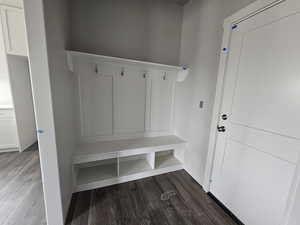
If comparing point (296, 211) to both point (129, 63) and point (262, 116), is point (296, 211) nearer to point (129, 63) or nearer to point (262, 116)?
point (262, 116)

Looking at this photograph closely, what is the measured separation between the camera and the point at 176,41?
93.0 inches

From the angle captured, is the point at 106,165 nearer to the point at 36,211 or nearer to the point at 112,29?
the point at 36,211

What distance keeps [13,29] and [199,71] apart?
10.6 ft

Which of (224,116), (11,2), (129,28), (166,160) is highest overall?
(11,2)

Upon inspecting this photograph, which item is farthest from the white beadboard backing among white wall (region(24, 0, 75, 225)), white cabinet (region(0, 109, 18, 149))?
white cabinet (region(0, 109, 18, 149))

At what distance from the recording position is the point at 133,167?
7.06 feet

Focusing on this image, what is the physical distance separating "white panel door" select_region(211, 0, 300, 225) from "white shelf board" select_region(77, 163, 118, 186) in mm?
1537

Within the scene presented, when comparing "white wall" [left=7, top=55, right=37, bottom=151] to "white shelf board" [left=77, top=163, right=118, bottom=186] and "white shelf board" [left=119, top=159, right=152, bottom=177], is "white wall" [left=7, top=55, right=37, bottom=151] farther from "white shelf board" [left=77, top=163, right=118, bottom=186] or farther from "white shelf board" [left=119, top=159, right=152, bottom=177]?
"white shelf board" [left=119, top=159, right=152, bottom=177]

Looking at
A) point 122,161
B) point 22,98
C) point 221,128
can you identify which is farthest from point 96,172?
point 22,98

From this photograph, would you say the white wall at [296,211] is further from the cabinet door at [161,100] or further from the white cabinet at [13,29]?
the white cabinet at [13,29]

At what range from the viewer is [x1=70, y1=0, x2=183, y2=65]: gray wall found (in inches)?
71.4

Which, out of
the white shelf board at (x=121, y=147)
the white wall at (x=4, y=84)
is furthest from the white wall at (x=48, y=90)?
the white wall at (x=4, y=84)

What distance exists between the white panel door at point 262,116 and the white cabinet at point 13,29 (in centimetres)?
336

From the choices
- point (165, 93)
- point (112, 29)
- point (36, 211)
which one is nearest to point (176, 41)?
point (165, 93)
